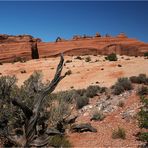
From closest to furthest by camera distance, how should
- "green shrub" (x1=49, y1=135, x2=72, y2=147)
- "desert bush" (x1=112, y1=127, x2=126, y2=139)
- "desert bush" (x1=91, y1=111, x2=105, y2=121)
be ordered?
"green shrub" (x1=49, y1=135, x2=72, y2=147)
"desert bush" (x1=112, y1=127, x2=126, y2=139)
"desert bush" (x1=91, y1=111, x2=105, y2=121)

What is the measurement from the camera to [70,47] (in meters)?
53.2

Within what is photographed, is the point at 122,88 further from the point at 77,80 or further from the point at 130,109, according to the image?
the point at 77,80

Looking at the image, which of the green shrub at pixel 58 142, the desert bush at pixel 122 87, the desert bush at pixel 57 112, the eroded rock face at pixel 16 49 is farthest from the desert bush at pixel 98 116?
the eroded rock face at pixel 16 49

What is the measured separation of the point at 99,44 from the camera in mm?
54469

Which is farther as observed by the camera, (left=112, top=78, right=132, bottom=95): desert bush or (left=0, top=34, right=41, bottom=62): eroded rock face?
(left=0, top=34, right=41, bottom=62): eroded rock face

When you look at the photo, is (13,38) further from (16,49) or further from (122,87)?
(122,87)

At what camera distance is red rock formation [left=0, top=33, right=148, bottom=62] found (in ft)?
165

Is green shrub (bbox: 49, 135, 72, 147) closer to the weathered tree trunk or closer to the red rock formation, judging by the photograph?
the red rock formation

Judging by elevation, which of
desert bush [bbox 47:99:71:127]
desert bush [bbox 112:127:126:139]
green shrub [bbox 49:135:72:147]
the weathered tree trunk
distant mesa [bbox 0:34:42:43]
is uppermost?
distant mesa [bbox 0:34:42:43]

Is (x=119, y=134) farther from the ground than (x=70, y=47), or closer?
closer

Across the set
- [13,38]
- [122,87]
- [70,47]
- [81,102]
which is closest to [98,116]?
[81,102]

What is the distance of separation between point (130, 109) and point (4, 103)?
523 centimetres

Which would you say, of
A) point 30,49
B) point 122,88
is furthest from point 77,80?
point 30,49

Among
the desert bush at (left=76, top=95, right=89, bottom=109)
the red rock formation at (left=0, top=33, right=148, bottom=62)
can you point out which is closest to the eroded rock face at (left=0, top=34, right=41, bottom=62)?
the red rock formation at (left=0, top=33, right=148, bottom=62)
